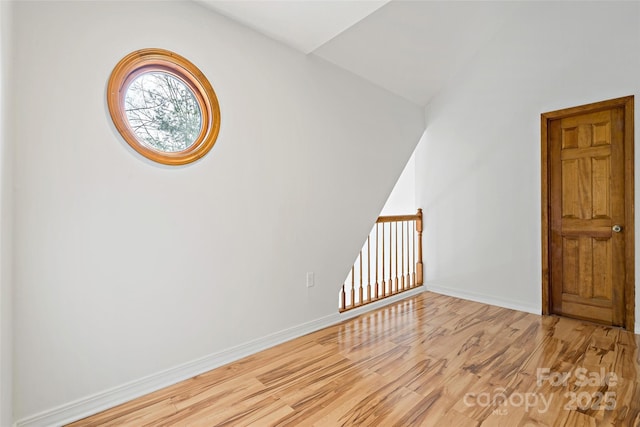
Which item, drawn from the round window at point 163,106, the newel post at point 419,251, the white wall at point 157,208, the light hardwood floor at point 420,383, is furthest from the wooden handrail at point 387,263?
the round window at point 163,106

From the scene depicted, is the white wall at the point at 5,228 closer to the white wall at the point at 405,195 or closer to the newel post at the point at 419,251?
the white wall at the point at 405,195

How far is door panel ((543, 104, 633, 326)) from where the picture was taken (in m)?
2.50

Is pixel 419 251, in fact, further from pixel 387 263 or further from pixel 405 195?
pixel 405 195

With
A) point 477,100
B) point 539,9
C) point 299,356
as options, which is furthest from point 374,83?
point 299,356

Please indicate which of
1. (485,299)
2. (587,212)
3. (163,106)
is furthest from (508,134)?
(163,106)

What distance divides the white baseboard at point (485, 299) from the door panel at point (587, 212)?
0.19 metres

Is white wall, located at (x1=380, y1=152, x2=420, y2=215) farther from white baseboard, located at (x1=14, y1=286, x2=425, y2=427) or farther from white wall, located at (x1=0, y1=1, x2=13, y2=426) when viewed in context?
white wall, located at (x1=0, y1=1, x2=13, y2=426)

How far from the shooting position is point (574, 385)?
1716 mm

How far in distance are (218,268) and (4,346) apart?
1001 millimetres

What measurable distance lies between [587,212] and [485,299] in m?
1.28

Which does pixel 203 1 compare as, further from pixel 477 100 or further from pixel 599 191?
pixel 599 191

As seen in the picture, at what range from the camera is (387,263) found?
3674mm

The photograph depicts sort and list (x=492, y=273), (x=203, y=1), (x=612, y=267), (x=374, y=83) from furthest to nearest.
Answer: (x=492, y=273)
(x=374, y=83)
(x=612, y=267)
(x=203, y=1)

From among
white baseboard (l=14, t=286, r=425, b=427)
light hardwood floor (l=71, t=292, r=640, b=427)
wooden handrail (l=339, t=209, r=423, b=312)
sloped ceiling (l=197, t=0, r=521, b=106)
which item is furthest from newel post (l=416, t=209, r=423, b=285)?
white baseboard (l=14, t=286, r=425, b=427)
